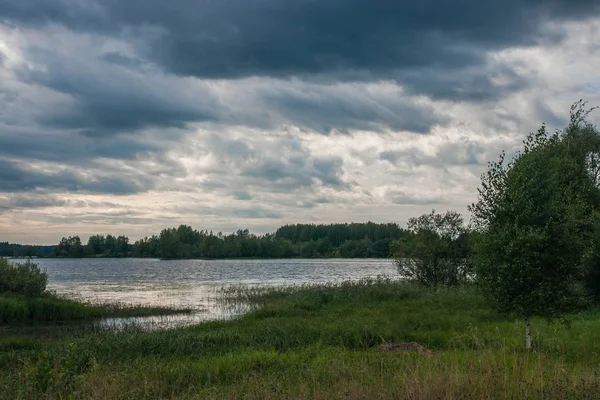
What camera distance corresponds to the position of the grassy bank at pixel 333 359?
915 cm

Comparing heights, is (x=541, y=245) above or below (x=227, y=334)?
above

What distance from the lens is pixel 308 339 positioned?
19.2 m

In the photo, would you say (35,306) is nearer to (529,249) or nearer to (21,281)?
(21,281)

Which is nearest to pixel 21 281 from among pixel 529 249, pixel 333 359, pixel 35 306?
pixel 35 306

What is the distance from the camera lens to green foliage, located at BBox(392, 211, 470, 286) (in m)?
41.3

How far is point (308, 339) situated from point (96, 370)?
8380 mm

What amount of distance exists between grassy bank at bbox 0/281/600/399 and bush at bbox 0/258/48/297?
1394 cm

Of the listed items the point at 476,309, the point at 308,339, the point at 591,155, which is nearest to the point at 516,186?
the point at 308,339

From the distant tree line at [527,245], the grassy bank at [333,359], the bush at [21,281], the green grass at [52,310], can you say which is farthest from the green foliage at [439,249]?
the bush at [21,281]

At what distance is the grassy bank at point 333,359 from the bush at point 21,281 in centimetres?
1394

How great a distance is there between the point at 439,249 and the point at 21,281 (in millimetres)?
30572

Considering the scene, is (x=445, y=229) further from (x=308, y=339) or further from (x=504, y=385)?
(x=504, y=385)

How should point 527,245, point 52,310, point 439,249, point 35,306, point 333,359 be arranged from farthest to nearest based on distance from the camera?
point 439,249, point 52,310, point 35,306, point 527,245, point 333,359

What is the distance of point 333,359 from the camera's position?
12094 millimetres
